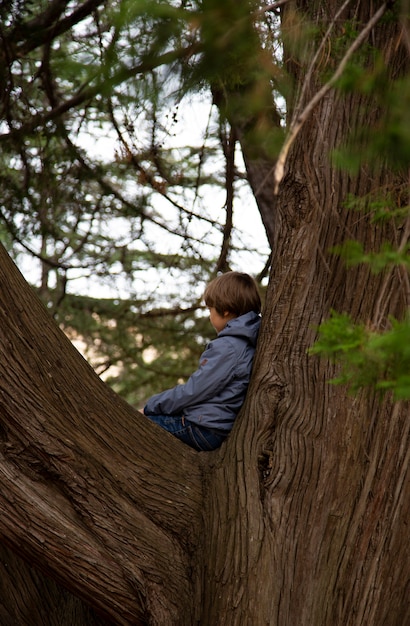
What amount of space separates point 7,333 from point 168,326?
539 centimetres

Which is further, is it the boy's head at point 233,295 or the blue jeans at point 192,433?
the boy's head at point 233,295

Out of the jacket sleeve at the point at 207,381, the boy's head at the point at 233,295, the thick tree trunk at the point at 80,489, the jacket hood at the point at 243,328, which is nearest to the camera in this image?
the thick tree trunk at the point at 80,489

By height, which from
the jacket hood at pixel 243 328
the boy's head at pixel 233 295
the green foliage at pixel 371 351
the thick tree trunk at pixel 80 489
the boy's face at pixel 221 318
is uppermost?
the boy's head at pixel 233 295

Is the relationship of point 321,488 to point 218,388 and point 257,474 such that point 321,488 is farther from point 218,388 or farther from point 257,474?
point 218,388

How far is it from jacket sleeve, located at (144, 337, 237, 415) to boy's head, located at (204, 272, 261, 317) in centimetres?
28

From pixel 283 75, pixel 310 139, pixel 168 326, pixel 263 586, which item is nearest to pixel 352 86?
pixel 283 75

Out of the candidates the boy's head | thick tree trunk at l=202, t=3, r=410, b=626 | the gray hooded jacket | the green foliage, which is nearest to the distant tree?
thick tree trunk at l=202, t=3, r=410, b=626

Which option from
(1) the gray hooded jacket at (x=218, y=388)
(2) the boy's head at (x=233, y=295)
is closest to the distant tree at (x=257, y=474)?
(1) the gray hooded jacket at (x=218, y=388)

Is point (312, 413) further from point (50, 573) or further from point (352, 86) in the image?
point (352, 86)

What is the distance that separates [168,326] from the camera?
834cm

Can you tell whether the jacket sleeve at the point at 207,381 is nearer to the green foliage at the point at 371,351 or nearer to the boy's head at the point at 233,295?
the boy's head at the point at 233,295

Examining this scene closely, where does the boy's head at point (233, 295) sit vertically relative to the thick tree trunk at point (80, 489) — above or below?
above

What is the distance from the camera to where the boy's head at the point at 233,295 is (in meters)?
3.75

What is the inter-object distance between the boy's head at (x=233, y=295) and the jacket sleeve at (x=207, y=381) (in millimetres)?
275
